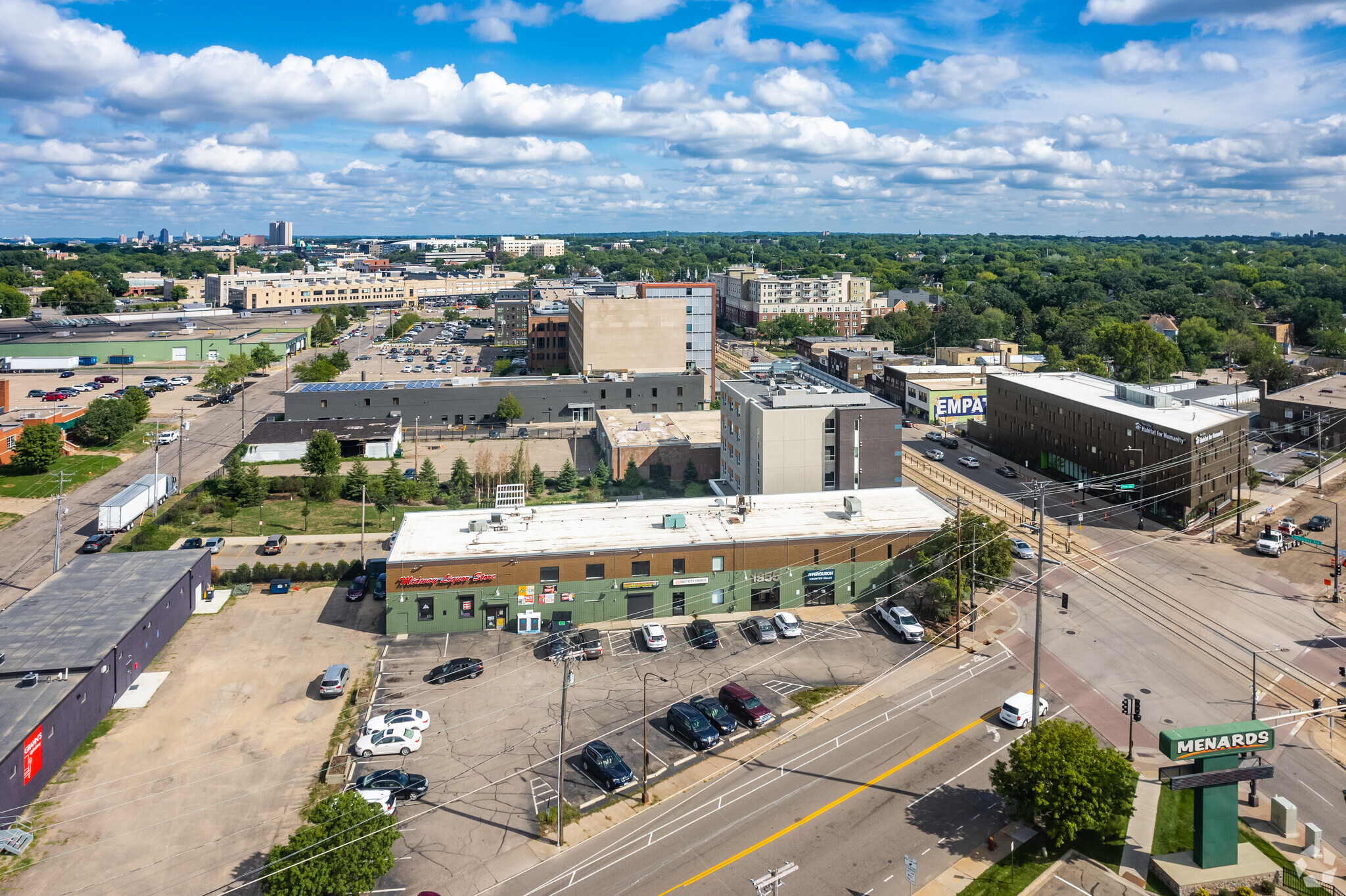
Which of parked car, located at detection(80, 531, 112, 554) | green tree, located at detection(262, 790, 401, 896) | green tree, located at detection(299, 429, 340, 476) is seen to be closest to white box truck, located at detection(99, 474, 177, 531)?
parked car, located at detection(80, 531, 112, 554)

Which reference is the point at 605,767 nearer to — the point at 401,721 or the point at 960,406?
the point at 401,721

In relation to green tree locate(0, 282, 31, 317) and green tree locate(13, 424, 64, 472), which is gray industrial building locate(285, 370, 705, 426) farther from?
green tree locate(0, 282, 31, 317)

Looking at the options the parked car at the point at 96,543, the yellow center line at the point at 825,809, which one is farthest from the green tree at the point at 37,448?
the yellow center line at the point at 825,809

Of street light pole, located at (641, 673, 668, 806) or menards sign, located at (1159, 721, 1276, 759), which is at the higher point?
menards sign, located at (1159, 721, 1276, 759)

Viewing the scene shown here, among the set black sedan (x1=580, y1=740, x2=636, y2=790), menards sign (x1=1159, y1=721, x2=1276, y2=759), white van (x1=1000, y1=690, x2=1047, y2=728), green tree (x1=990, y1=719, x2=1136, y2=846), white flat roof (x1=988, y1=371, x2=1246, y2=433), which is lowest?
black sedan (x1=580, y1=740, x2=636, y2=790)

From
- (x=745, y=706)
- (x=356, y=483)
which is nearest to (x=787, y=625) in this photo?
(x=745, y=706)

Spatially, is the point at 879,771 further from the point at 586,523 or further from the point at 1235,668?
the point at 586,523

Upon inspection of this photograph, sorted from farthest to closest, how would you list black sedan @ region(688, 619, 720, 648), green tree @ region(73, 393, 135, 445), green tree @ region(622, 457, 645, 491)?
green tree @ region(73, 393, 135, 445) < green tree @ region(622, 457, 645, 491) < black sedan @ region(688, 619, 720, 648)

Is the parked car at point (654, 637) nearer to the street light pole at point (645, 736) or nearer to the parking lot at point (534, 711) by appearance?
the parking lot at point (534, 711)
